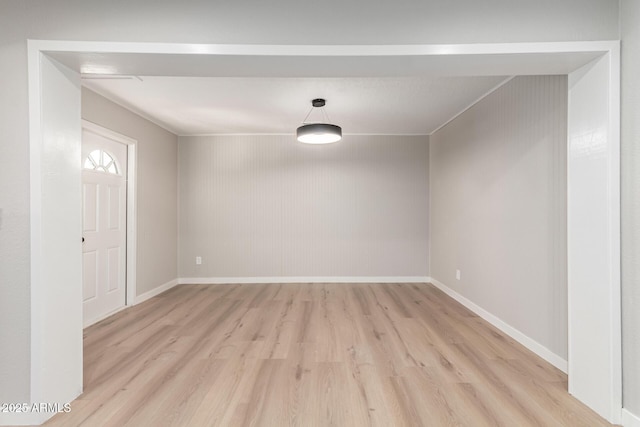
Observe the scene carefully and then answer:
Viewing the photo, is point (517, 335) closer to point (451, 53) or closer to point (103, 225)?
point (451, 53)

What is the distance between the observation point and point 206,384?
205 centimetres

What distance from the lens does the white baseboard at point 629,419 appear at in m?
1.58

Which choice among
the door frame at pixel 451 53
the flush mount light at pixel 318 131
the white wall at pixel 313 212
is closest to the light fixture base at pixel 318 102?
the flush mount light at pixel 318 131

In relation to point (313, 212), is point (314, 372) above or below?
below

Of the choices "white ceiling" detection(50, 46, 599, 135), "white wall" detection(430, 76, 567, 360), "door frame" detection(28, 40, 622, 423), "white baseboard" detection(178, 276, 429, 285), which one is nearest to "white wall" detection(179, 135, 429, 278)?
"white baseboard" detection(178, 276, 429, 285)

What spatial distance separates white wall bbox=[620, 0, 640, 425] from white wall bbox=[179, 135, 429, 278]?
11.2ft

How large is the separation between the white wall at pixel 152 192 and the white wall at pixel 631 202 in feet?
14.5

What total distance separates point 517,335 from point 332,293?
2.33 metres

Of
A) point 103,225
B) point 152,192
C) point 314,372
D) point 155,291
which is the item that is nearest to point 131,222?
point 103,225

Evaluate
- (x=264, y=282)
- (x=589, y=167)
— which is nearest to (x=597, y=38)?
(x=589, y=167)

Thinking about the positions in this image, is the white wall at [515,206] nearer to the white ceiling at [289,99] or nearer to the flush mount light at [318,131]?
the white ceiling at [289,99]

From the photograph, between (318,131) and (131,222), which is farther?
(131,222)

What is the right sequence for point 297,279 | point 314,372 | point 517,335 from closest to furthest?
point 314,372 < point 517,335 < point 297,279

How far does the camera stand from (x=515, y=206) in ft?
9.16
